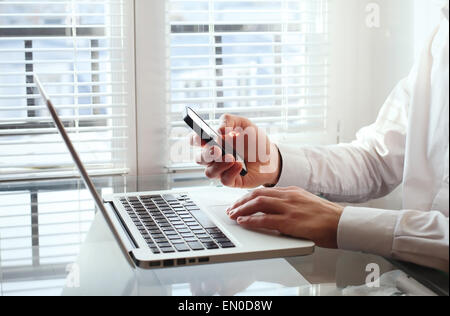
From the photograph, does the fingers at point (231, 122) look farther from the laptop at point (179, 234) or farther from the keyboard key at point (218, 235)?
the keyboard key at point (218, 235)

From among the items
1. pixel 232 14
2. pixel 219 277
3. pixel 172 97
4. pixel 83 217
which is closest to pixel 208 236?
pixel 219 277

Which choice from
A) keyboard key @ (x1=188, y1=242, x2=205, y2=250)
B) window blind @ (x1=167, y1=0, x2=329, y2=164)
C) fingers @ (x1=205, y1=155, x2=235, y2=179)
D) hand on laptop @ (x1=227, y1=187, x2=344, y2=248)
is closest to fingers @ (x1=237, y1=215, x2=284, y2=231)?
hand on laptop @ (x1=227, y1=187, x2=344, y2=248)

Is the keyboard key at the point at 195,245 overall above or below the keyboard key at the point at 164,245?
below

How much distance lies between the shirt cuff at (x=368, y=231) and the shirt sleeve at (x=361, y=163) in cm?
34

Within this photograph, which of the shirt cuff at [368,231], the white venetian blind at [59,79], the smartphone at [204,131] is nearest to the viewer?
the shirt cuff at [368,231]

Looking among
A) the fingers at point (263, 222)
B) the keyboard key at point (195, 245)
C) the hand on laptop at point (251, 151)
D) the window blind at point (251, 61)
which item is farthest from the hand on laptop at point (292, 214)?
the window blind at point (251, 61)

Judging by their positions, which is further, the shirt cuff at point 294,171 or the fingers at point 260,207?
the shirt cuff at point 294,171

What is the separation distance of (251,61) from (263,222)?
0.79m

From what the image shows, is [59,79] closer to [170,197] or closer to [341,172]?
[170,197]

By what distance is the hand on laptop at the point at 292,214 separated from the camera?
908mm

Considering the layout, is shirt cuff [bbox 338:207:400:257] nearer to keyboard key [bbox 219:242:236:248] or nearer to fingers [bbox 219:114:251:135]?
→ keyboard key [bbox 219:242:236:248]

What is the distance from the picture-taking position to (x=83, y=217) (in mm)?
1105

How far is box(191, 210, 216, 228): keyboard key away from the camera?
37.7 inches

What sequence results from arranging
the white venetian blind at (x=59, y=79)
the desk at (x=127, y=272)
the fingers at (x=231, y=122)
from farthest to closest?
1. the white venetian blind at (x=59, y=79)
2. the fingers at (x=231, y=122)
3. the desk at (x=127, y=272)
